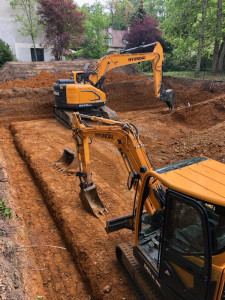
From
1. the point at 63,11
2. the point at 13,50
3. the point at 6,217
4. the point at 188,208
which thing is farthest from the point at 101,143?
the point at 13,50

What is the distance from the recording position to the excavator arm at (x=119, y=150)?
428 centimetres

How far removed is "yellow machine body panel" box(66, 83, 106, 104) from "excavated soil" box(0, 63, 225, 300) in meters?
1.56

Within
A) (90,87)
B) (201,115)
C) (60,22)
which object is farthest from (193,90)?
(60,22)

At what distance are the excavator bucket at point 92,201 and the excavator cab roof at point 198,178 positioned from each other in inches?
119

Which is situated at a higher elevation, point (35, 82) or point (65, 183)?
point (35, 82)

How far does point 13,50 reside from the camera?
22141mm

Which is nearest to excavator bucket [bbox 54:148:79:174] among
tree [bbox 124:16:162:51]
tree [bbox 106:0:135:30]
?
tree [bbox 124:16:162:51]

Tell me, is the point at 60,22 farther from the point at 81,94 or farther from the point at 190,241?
the point at 190,241

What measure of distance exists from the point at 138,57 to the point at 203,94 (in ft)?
20.8

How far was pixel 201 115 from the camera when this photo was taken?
13.2 meters

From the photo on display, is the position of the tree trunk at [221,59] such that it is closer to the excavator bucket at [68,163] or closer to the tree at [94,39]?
the tree at [94,39]

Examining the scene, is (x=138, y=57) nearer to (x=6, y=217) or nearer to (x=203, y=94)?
(x=203, y=94)

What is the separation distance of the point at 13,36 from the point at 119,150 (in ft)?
70.1

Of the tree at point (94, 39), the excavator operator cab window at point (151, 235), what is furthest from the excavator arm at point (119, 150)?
the tree at point (94, 39)
